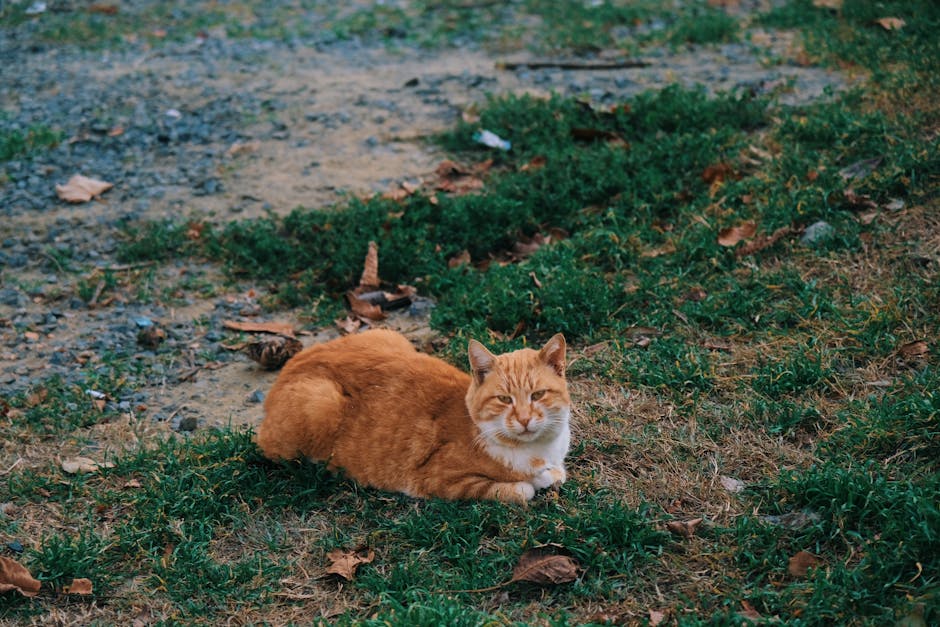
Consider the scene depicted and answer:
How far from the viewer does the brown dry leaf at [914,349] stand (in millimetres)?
4926

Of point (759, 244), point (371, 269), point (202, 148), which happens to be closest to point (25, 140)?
point (202, 148)

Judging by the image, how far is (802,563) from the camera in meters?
3.78

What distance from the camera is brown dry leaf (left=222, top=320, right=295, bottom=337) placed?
6082 mm

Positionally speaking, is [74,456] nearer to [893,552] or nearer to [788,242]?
[893,552]

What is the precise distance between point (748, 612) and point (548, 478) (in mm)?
1129

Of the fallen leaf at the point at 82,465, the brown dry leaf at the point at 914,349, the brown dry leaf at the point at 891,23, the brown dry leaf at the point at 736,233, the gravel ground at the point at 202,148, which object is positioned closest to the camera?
the fallen leaf at the point at 82,465

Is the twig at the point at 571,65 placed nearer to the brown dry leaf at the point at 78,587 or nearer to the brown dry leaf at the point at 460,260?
the brown dry leaf at the point at 460,260

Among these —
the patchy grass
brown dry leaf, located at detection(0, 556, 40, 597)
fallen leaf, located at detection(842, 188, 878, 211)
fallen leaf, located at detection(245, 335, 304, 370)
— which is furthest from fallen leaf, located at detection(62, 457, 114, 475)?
fallen leaf, located at detection(842, 188, 878, 211)

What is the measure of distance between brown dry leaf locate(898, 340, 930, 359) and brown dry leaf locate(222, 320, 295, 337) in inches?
145

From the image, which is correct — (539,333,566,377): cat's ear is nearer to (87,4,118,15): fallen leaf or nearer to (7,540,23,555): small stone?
(7,540,23,555): small stone

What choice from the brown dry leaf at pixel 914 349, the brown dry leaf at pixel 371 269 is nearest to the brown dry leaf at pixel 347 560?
the brown dry leaf at pixel 371 269

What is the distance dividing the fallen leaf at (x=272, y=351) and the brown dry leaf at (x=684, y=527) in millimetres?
2725

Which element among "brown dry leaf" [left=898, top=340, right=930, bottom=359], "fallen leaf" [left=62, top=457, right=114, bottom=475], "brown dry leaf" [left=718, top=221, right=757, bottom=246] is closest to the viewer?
"fallen leaf" [left=62, top=457, right=114, bottom=475]

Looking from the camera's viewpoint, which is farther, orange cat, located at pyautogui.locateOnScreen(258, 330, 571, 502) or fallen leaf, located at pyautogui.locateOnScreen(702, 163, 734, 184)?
fallen leaf, located at pyautogui.locateOnScreen(702, 163, 734, 184)
